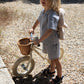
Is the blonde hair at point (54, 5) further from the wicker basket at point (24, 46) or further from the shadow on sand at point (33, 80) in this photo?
the shadow on sand at point (33, 80)

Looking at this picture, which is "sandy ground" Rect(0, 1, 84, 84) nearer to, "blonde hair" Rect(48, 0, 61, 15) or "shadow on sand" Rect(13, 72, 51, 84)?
"shadow on sand" Rect(13, 72, 51, 84)

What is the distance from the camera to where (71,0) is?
9.21 m

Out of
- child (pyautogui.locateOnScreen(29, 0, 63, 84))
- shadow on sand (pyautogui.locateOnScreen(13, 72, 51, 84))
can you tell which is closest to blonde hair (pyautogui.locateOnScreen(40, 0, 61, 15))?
child (pyautogui.locateOnScreen(29, 0, 63, 84))

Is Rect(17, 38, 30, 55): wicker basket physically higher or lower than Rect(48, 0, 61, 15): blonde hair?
lower

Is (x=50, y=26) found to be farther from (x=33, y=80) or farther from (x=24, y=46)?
(x=33, y=80)

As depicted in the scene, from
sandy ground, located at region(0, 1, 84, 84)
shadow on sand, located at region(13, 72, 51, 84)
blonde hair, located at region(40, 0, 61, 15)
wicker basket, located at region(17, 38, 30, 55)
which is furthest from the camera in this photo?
sandy ground, located at region(0, 1, 84, 84)

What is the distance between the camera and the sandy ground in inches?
Result: 137

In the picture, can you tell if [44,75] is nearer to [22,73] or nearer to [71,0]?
[22,73]

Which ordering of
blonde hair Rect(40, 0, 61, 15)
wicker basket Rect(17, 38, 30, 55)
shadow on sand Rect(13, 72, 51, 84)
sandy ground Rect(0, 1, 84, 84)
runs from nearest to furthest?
blonde hair Rect(40, 0, 61, 15)
wicker basket Rect(17, 38, 30, 55)
shadow on sand Rect(13, 72, 51, 84)
sandy ground Rect(0, 1, 84, 84)

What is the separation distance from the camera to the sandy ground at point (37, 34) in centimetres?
349

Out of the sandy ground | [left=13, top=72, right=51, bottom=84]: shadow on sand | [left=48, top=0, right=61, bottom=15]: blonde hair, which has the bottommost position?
[left=13, top=72, right=51, bottom=84]: shadow on sand

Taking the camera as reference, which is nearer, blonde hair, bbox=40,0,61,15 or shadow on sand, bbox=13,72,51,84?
blonde hair, bbox=40,0,61,15

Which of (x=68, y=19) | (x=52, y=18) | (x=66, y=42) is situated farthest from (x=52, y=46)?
(x=68, y=19)

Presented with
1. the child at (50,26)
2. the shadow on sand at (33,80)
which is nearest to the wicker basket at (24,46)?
the child at (50,26)
